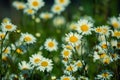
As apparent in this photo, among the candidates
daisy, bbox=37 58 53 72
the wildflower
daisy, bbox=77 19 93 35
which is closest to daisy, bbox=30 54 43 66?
daisy, bbox=37 58 53 72

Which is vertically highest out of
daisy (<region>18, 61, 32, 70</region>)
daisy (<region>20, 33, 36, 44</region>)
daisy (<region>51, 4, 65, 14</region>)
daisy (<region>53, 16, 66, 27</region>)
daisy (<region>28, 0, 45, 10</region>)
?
daisy (<region>53, 16, 66, 27</region>)

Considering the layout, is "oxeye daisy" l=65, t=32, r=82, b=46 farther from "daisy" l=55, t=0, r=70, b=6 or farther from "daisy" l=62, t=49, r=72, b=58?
"daisy" l=55, t=0, r=70, b=6

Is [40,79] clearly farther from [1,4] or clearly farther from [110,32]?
[1,4]

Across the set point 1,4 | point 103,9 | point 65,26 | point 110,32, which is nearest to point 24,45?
point 110,32

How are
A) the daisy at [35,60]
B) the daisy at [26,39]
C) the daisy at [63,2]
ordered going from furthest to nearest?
the daisy at [63,2] < the daisy at [26,39] < the daisy at [35,60]

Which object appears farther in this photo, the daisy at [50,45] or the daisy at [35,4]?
the daisy at [35,4]

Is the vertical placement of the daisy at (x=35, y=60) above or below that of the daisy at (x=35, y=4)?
below

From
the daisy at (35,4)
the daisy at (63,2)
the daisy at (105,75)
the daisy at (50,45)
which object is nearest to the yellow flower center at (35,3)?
the daisy at (35,4)

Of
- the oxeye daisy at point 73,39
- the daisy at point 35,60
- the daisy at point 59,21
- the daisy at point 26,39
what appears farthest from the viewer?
the daisy at point 59,21

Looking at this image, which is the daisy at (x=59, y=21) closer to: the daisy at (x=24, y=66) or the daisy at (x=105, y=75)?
the daisy at (x=24, y=66)

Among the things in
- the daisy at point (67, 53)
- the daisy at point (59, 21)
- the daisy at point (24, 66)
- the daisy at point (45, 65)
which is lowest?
the daisy at point (45, 65)

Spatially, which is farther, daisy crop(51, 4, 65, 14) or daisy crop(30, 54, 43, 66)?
daisy crop(51, 4, 65, 14)
